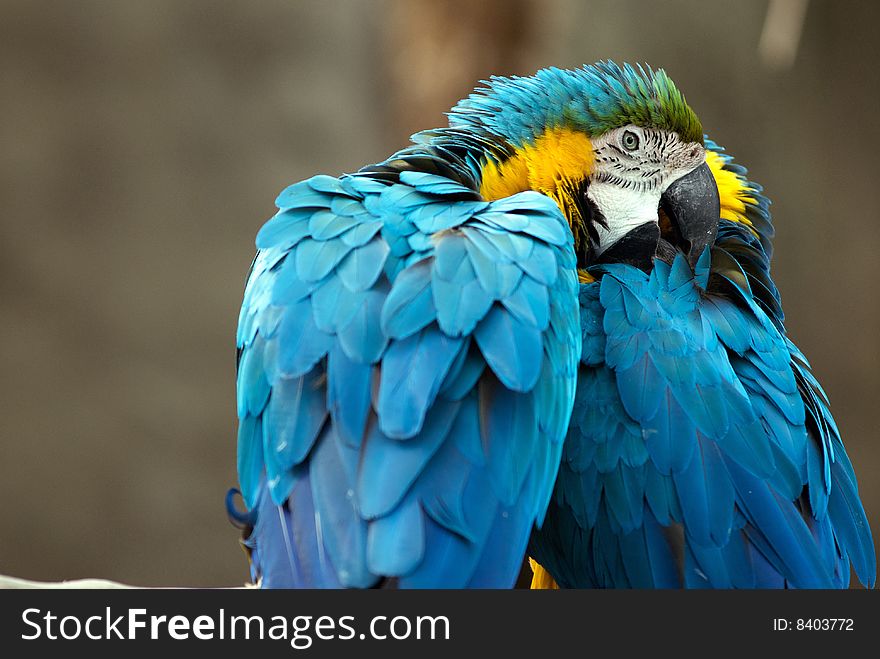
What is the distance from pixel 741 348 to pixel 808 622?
0.37 m

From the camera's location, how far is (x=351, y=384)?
99cm

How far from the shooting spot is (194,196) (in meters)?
3.42

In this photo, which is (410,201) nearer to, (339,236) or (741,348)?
(339,236)

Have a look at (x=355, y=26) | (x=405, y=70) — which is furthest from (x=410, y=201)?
(x=355, y=26)

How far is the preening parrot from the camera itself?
96 cm

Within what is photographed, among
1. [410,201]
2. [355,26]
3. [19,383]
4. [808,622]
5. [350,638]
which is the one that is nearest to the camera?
[350,638]

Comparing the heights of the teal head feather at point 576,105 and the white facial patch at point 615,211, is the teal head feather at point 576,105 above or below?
above

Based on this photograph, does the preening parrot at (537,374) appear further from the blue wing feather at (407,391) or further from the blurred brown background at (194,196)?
the blurred brown background at (194,196)

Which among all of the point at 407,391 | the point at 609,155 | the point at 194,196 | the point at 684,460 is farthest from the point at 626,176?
the point at 194,196

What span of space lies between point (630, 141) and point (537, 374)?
580mm

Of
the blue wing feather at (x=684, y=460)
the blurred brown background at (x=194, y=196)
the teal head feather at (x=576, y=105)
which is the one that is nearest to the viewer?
the blue wing feather at (x=684, y=460)

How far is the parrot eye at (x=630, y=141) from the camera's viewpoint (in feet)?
4.74

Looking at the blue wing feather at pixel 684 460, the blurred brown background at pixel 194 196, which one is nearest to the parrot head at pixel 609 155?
the blue wing feather at pixel 684 460

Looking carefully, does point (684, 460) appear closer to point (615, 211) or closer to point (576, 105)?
point (615, 211)
